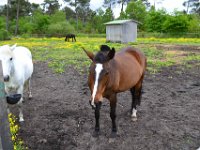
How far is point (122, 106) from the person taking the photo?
240 inches

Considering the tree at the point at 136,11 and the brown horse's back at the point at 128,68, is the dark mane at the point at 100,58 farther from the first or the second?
the tree at the point at 136,11

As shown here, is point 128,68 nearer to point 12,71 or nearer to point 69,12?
point 12,71

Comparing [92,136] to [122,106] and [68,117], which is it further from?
[122,106]

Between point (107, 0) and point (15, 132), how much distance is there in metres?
70.2

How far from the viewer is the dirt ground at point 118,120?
4.37m

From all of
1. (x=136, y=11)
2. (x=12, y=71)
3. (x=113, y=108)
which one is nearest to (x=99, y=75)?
(x=113, y=108)

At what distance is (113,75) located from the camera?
4258 mm

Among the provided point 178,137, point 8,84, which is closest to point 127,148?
point 178,137

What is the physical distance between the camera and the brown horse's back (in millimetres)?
4637

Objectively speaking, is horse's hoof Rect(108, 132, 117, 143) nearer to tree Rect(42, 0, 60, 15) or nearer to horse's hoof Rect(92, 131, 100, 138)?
horse's hoof Rect(92, 131, 100, 138)

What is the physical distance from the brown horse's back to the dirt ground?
82 cm

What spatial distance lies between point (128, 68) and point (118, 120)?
42.5 inches

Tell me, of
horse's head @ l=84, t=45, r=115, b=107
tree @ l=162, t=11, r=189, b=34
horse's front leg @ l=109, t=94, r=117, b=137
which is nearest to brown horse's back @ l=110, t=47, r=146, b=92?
horse's front leg @ l=109, t=94, r=117, b=137

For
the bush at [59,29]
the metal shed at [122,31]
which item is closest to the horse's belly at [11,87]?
the metal shed at [122,31]
